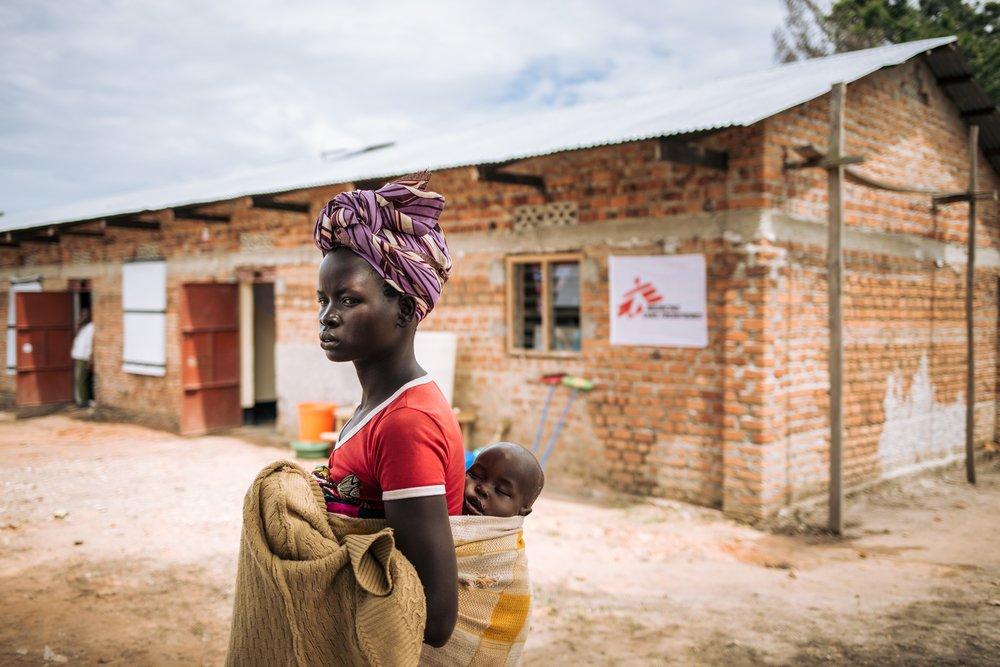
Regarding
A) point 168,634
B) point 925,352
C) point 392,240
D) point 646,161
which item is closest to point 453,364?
point 646,161

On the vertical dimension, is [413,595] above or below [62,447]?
above

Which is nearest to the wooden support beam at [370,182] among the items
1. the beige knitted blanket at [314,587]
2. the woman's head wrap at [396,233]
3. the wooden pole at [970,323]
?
the wooden pole at [970,323]

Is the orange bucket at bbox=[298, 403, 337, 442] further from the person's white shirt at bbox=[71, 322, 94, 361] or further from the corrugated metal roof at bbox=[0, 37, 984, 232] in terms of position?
the person's white shirt at bbox=[71, 322, 94, 361]

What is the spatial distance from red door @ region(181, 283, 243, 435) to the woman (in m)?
10.1

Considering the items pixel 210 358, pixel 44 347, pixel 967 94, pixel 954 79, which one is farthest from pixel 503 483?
pixel 44 347

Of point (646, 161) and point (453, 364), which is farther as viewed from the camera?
point (453, 364)

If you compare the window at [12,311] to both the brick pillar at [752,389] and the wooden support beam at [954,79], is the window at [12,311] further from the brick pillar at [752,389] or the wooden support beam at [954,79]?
the wooden support beam at [954,79]

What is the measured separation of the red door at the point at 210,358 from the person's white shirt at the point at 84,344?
3.70 metres

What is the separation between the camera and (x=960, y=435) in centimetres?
905

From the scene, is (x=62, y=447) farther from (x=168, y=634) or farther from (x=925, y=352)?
(x=925, y=352)

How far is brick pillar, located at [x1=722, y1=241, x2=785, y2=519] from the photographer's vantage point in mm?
6262

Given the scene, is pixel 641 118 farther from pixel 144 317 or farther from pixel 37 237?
pixel 37 237

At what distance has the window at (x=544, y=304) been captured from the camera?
7625 millimetres

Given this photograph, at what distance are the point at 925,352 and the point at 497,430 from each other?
4.68 meters
